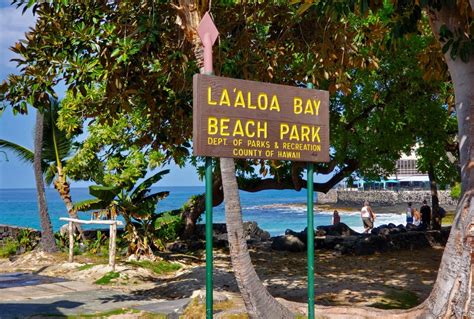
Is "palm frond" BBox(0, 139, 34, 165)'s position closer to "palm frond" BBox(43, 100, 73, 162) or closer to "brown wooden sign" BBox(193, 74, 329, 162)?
"palm frond" BBox(43, 100, 73, 162)

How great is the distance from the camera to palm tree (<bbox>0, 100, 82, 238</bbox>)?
21.3 metres

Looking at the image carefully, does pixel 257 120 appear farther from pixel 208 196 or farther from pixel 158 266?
pixel 158 266

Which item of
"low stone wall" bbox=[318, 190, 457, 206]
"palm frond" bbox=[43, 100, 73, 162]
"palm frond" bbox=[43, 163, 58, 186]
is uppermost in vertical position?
"palm frond" bbox=[43, 100, 73, 162]

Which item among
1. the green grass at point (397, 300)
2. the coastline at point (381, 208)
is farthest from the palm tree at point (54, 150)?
the coastline at point (381, 208)

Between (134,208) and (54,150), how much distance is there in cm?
487

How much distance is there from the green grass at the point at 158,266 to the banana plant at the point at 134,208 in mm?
874

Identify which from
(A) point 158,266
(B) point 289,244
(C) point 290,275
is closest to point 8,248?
(A) point 158,266

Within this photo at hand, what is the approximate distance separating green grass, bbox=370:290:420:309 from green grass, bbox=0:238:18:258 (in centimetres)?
1426

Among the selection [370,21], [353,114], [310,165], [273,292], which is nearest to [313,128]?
[310,165]

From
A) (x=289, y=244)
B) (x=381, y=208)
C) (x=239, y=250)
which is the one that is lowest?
(x=381, y=208)

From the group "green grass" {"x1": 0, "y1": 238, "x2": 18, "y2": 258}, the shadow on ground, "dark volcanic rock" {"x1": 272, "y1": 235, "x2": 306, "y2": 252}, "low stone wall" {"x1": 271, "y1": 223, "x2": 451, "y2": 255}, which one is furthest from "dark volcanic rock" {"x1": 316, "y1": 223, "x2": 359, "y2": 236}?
the shadow on ground

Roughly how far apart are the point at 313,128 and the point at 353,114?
419 inches

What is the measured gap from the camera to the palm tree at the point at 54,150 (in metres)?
21.3

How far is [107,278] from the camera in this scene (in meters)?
14.9
